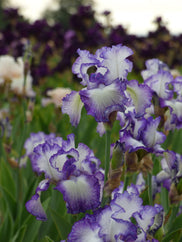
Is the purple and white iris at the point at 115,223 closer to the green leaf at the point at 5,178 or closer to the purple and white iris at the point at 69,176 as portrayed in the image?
the purple and white iris at the point at 69,176

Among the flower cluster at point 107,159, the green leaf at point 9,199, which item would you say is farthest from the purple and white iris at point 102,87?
the green leaf at point 9,199

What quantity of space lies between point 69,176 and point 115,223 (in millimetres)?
157

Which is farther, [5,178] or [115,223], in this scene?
→ [5,178]

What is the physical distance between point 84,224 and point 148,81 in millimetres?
542

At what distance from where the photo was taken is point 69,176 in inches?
31.1

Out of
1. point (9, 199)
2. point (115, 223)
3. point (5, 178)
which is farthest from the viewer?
point (5, 178)

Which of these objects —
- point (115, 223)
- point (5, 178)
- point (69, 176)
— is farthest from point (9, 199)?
point (115, 223)

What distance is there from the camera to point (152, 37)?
17.4 ft

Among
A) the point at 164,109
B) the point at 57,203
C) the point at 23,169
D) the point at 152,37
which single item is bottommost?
the point at 57,203

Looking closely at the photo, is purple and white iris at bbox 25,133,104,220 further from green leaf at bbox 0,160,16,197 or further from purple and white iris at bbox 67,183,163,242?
green leaf at bbox 0,160,16,197

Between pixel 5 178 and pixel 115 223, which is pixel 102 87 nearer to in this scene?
pixel 115 223

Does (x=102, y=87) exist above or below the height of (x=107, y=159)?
above

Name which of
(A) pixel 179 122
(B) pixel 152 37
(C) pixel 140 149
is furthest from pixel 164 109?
(B) pixel 152 37

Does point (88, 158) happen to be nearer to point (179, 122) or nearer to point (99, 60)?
point (99, 60)
